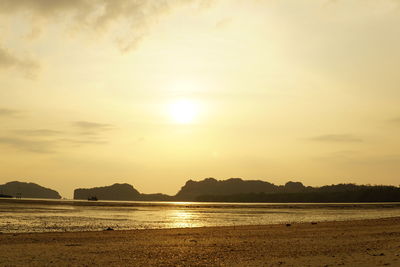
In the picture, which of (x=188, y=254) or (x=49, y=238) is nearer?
(x=188, y=254)

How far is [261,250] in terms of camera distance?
2367cm

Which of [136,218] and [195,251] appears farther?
[136,218]

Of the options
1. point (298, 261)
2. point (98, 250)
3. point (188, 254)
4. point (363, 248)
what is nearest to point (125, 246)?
point (98, 250)

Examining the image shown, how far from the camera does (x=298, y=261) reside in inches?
757

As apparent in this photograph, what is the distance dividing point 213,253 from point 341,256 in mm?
5973

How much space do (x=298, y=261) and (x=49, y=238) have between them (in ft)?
56.6

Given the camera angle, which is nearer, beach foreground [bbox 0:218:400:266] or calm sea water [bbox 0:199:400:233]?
beach foreground [bbox 0:218:400:266]

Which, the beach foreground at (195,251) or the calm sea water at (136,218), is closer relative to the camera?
the beach foreground at (195,251)

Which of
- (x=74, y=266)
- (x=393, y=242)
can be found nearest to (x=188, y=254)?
(x=74, y=266)

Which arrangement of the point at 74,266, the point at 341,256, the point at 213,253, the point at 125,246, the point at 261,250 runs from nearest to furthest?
1. the point at 74,266
2. the point at 341,256
3. the point at 213,253
4. the point at 261,250
5. the point at 125,246

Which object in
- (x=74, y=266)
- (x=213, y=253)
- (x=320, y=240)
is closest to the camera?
(x=74, y=266)

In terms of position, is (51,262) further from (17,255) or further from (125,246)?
(125,246)

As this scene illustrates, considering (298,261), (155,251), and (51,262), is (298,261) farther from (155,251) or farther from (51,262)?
(51,262)

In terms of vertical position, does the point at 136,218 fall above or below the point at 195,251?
below
